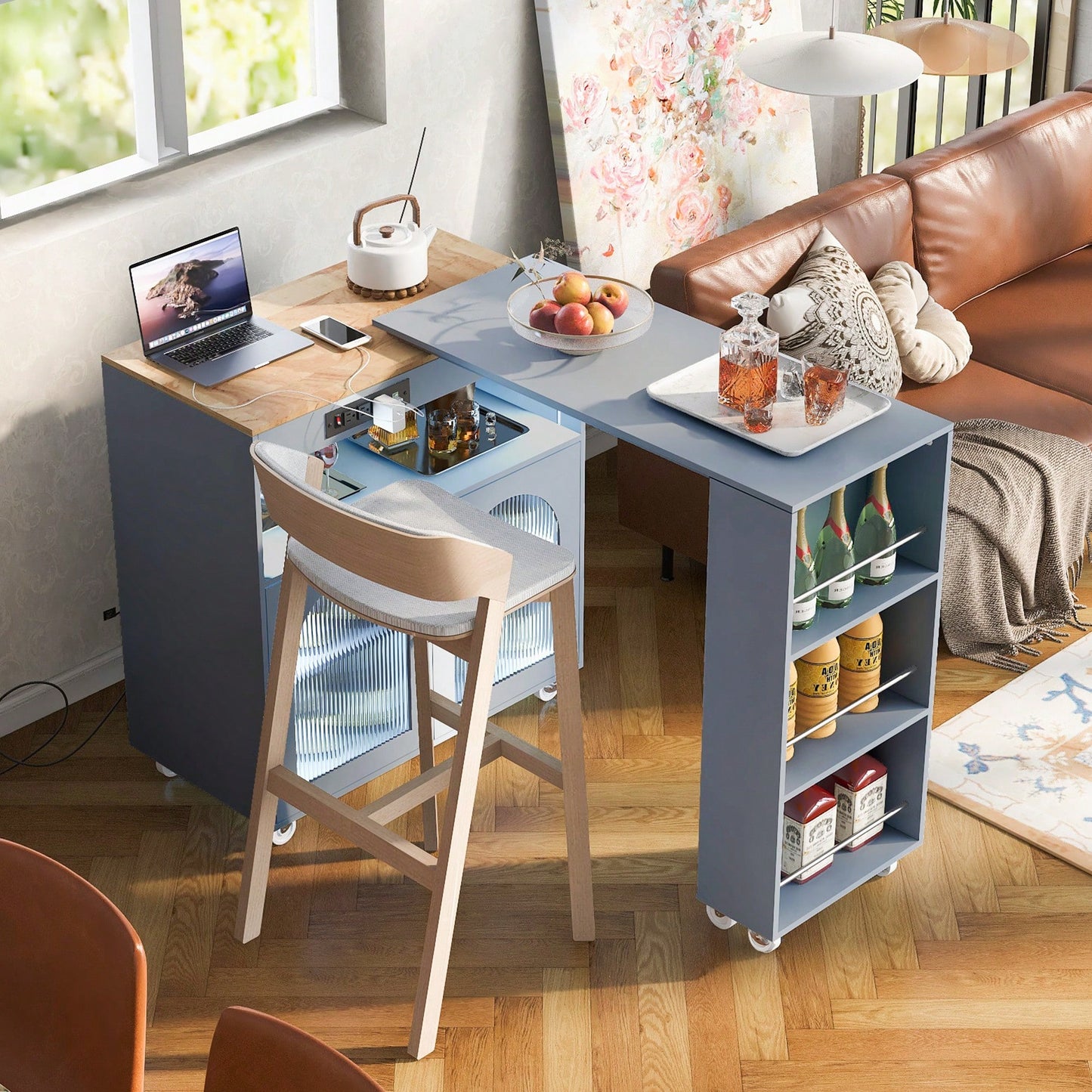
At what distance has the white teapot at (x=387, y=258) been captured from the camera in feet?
10.6

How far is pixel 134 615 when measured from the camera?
331 centimetres

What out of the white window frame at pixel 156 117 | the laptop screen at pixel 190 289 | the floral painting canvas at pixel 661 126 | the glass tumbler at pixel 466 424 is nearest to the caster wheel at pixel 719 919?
the glass tumbler at pixel 466 424

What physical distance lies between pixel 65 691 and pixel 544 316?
1493 mm

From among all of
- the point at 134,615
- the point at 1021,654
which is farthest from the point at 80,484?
the point at 1021,654

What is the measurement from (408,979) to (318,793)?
40 cm

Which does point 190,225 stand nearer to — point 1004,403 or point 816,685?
point 816,685

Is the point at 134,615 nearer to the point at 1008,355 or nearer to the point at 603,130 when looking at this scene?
the point at 603,130

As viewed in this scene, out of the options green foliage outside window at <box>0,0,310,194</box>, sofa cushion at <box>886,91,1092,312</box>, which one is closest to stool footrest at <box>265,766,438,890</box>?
green foliage outside window at <box>0,0,310,194</box>

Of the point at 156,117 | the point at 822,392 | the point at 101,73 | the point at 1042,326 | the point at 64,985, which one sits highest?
the point at 101,73

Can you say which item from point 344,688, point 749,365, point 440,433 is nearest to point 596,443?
point 440,433

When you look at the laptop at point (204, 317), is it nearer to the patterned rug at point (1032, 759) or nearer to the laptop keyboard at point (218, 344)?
the laptop keyboard at point (218, 344)

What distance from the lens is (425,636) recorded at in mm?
2561

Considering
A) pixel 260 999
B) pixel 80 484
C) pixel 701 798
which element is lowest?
pixel 260 999

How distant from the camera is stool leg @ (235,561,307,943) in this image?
2.75 m
